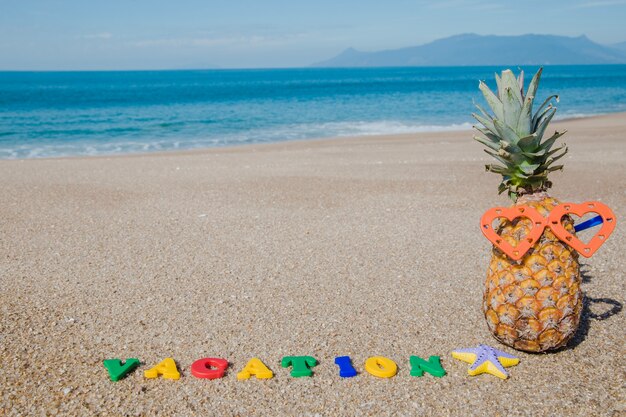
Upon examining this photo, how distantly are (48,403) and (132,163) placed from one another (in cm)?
1227

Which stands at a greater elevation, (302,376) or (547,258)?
(547,258)

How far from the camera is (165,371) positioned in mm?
4184

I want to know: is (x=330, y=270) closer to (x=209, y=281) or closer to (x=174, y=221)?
(x=209, y=281)

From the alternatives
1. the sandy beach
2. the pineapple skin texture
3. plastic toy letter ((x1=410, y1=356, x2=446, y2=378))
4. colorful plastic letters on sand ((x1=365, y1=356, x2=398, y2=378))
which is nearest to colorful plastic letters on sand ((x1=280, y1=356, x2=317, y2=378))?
the sandy beach

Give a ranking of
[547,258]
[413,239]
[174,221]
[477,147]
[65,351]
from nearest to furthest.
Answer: [547,258] < [65,351] < [413,239] < [174,221] < [477,147]

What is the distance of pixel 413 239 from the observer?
772 centimetres

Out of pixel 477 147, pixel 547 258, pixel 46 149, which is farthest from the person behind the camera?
pixel 46 149

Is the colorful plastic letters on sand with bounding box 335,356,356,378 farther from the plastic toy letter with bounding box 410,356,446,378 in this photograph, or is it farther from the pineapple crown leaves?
the pineapple crown leaves

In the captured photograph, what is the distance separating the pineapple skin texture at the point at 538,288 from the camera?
13.6ft

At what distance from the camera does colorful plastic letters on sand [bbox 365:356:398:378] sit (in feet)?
13.7

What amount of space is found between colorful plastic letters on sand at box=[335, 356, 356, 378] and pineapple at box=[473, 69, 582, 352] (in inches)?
51.0

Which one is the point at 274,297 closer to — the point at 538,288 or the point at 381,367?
the point at 381,367

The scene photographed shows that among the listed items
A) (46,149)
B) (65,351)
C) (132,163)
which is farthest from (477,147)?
(46,149)

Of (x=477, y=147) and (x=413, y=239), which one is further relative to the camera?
(x=477, y=147)
